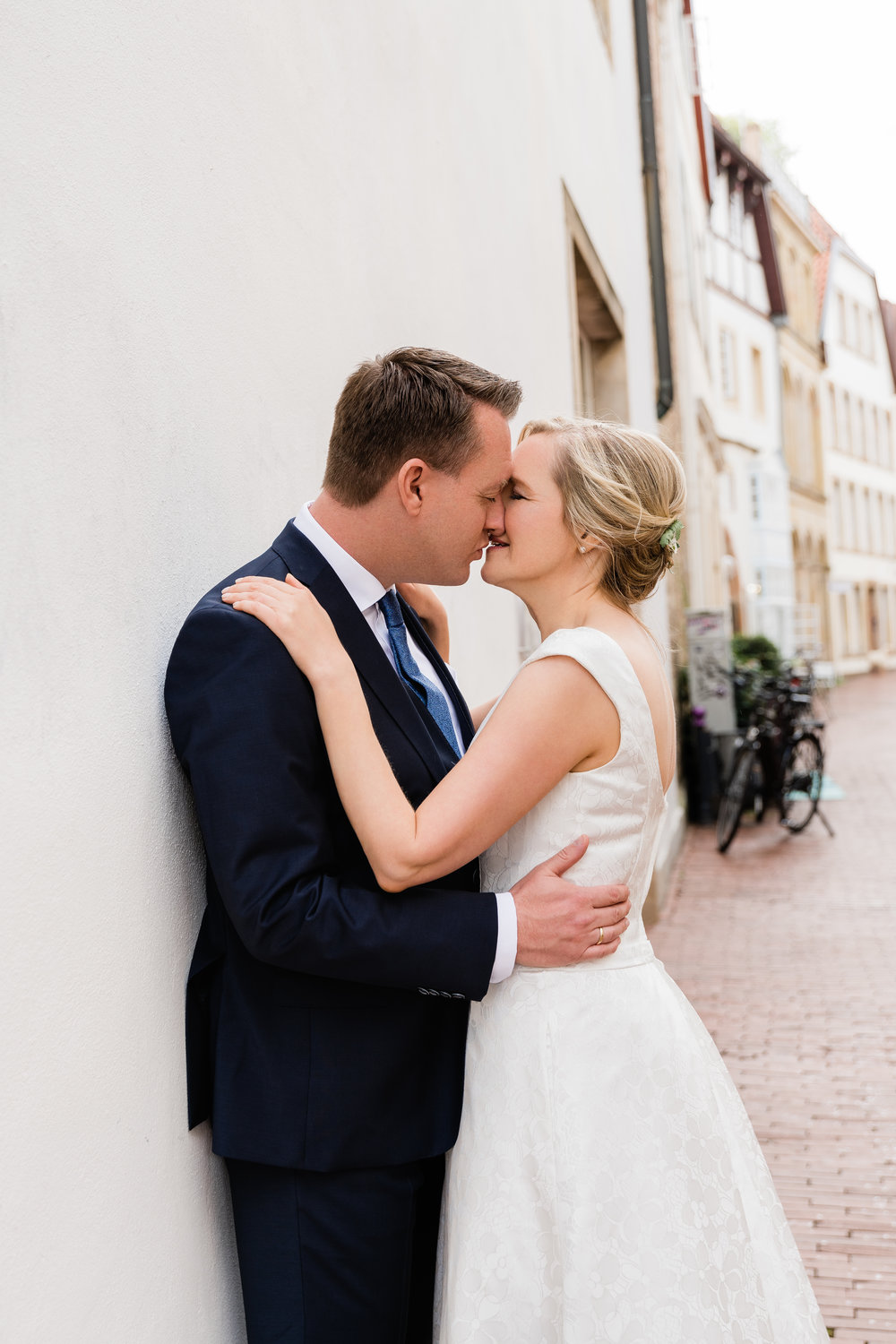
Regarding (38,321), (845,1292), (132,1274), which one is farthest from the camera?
(845,1292)

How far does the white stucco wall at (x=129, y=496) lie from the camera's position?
139cm

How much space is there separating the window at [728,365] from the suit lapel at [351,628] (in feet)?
93.1

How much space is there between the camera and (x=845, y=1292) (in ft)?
11.6

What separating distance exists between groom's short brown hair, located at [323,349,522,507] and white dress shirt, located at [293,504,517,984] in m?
0.08

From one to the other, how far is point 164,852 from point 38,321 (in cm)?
75

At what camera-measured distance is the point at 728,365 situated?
29.3 metres

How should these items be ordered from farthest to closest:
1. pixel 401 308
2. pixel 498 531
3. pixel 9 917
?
1. pixel 401 308
2. pixel 498 531
3. pixel 9 917

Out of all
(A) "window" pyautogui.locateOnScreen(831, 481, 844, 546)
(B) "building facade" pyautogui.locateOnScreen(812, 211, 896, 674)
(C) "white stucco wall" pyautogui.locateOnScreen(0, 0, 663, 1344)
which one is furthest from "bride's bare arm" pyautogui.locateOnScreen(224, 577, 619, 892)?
(A) "window" pyautogui.locateOnScreen(831, 481, 844, 546)

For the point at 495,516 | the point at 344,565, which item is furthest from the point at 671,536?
the point at 344,565

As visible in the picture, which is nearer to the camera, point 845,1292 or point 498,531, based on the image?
point 498,531

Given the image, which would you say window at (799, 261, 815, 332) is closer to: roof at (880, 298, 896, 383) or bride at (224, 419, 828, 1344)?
roof at (880, 298, 896, 383)

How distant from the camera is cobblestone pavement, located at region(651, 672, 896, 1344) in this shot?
384cm

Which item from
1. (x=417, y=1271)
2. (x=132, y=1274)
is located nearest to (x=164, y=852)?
(x=132, y=1274)

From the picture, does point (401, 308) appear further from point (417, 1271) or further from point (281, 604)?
point (417, 1271)
